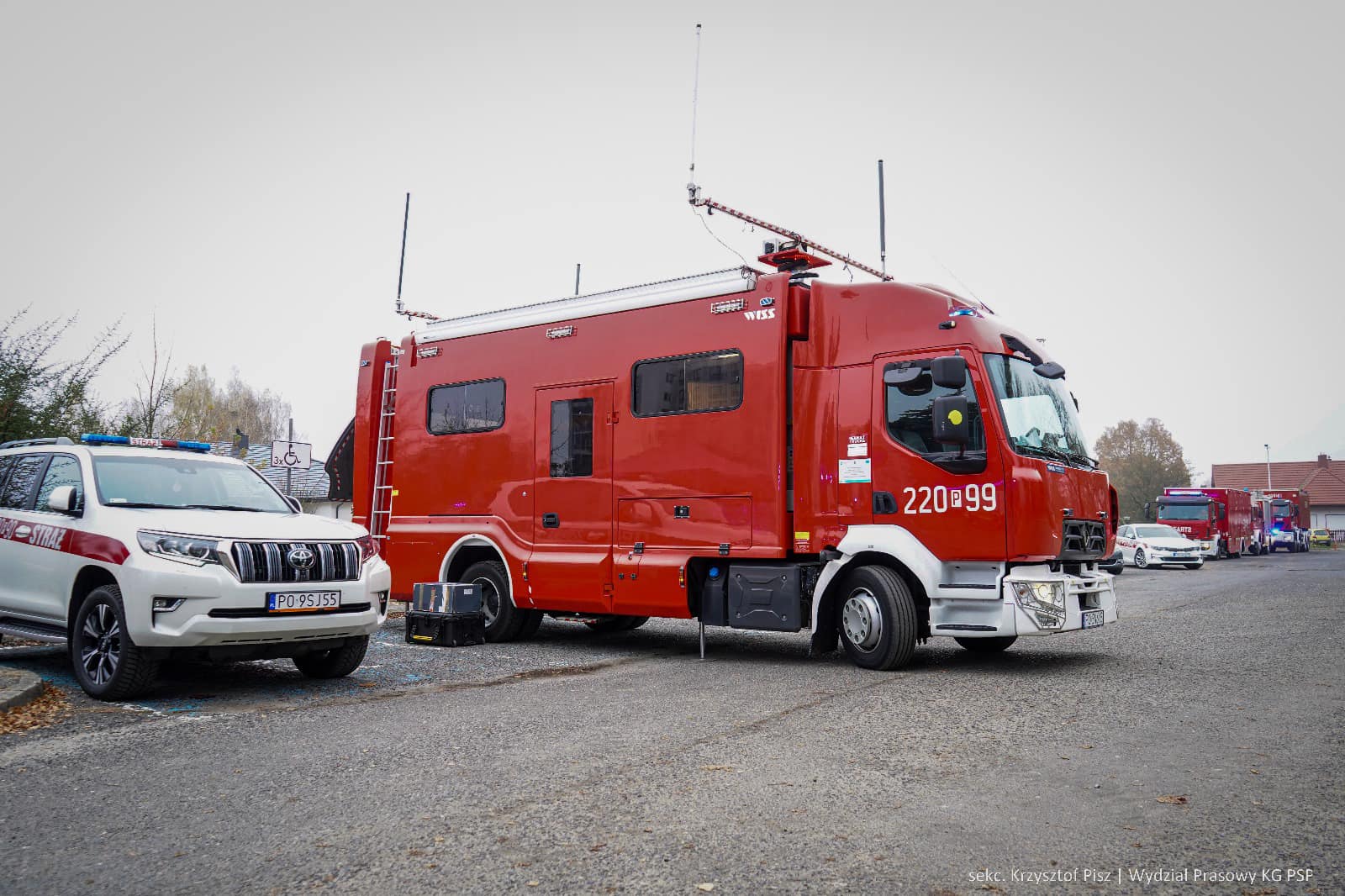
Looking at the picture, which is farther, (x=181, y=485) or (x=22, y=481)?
(x=22, y=481)

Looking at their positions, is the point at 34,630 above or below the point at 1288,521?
below

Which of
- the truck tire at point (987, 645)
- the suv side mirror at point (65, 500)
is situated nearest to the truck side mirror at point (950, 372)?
the truck tire at point (987, 645)

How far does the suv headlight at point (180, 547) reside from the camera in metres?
7.02

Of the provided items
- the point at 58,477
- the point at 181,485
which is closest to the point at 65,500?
the point at 58,477

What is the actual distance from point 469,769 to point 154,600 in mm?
3066

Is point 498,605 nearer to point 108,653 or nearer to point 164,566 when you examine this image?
point 108,653

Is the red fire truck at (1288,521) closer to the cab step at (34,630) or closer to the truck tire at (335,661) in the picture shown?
the truck tire at (335,661)

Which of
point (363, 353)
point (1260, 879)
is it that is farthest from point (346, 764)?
point (363, 353)

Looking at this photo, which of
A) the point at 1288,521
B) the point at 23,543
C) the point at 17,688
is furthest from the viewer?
the point at 1288,521

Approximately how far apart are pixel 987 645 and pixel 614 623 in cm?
485

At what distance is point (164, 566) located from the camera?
6941 mm

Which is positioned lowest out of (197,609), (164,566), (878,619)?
(878,619)

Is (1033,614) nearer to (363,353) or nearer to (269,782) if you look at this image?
(269,782)

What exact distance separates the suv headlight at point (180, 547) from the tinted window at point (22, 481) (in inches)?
74.8
